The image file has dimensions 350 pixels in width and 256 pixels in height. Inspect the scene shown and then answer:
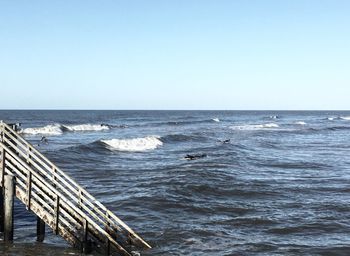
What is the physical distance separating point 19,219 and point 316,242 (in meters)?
9.94

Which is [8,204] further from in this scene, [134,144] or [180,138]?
[180,138]

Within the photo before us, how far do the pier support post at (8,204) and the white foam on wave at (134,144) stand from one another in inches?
1142

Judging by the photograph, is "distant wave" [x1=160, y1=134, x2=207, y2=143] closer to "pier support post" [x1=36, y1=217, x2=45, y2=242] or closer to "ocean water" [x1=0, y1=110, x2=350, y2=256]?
"ocean water" [x1=0, y1=110, x2=350, y2=256]

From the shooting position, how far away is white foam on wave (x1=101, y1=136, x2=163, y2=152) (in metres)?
42.5

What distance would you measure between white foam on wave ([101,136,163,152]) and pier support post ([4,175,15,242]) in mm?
29018

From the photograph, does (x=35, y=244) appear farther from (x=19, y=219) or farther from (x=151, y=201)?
(x=151, y=201)

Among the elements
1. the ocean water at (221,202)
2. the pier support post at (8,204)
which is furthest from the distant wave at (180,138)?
the pier support post at (8,204)

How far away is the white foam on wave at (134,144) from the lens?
140 feet

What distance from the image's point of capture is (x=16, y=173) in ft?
41.0

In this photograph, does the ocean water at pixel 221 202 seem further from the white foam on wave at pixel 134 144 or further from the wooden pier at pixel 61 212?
the white foam on wave at pixel 134 144

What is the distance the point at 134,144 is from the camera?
45.3 meters

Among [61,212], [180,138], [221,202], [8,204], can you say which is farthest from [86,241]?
[180,138]

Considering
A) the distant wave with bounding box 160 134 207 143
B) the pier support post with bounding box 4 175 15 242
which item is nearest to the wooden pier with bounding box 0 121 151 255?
the pier support post with bounding box 4 175 15 242

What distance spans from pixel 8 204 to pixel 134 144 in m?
33.5
